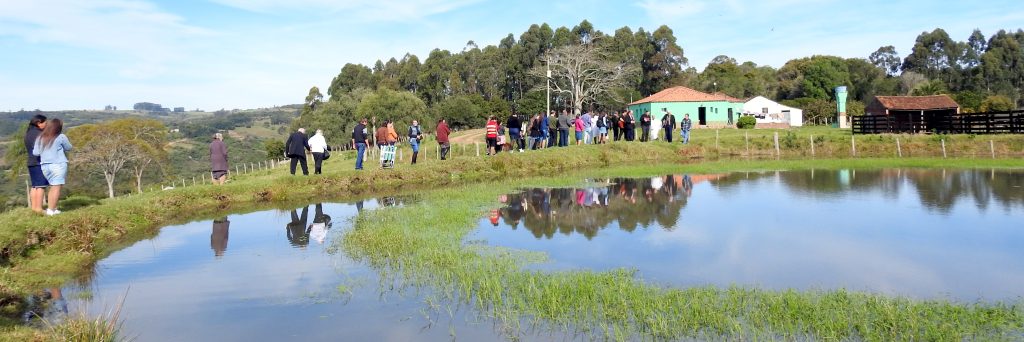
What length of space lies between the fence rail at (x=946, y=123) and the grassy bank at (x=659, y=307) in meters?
31.6

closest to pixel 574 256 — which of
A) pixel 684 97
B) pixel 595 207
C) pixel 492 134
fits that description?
pixel 595 207

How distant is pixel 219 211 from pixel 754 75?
3466 inches

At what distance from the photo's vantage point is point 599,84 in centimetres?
6469

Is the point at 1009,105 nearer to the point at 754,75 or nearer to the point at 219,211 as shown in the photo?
the point at 754,75

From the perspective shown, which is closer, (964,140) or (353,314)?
(353,314)

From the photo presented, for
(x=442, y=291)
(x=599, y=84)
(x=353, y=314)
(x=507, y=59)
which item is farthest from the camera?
(x=507, y=59)

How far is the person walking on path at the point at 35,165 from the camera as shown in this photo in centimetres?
1136

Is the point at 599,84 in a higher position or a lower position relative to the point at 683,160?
higher

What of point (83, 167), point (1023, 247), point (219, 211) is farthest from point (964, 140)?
point (83, 167)

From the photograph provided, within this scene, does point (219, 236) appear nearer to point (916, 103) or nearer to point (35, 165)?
point (35, 165)

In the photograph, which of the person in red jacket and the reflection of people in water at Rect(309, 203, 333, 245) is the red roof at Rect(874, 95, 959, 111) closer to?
the person in red jacket

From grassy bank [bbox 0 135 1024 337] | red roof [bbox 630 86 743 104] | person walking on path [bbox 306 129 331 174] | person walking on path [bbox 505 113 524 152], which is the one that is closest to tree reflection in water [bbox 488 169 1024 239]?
grassy bank [bbox 0 135 1024 337]

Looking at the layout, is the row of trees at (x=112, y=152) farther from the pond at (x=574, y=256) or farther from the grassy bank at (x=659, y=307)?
the grassy bank at (x=659, y=307)

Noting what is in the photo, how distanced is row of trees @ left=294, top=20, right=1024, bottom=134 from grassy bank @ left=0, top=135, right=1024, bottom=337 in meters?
35.8
